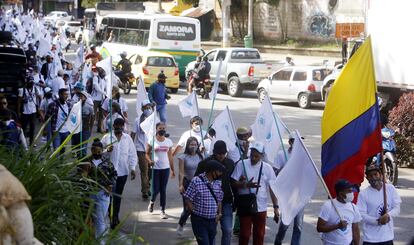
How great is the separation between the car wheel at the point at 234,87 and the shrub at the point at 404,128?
43.6 feet

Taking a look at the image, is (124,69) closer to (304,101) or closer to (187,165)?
(304,101)

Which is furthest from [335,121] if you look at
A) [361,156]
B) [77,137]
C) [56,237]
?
[77,137]

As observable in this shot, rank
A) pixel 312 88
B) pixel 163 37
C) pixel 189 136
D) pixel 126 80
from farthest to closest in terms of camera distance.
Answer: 1. pixel 163 37
2. pixel 126 80
3. pixel 312 88
4. pixel 189 136

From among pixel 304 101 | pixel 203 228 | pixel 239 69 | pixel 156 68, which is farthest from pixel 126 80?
pixel 203 228

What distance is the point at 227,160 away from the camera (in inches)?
404

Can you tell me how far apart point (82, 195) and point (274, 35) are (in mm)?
42994

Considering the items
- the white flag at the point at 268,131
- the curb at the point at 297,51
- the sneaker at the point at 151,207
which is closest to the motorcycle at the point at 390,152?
the white flag at the point at 268,131

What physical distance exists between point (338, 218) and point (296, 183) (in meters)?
0.76

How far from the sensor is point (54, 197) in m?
6.94

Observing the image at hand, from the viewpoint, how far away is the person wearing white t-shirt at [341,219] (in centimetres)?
831

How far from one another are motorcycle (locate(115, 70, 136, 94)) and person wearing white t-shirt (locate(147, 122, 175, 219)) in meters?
16.9

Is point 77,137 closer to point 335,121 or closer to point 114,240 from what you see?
point 335,121

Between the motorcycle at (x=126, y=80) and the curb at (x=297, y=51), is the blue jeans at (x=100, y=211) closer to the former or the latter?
the motorcycle at (x=126, y=80)

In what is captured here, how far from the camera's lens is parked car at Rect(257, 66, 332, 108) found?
1054 inches
